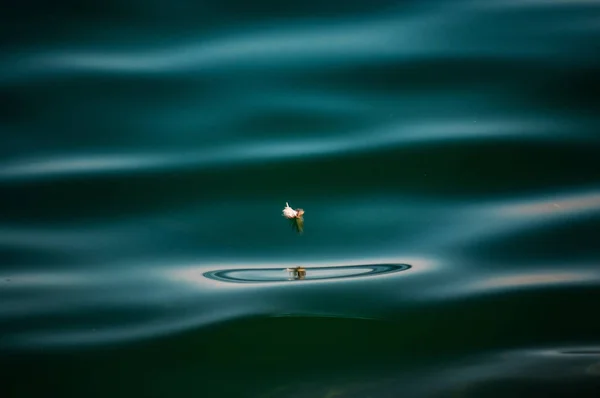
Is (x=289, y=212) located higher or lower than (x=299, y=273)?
higher

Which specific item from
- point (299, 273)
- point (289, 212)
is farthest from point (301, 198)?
point (299, 273)

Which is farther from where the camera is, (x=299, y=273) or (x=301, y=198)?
(x=301, y=198)

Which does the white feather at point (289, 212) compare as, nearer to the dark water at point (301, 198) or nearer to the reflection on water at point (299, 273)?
the dark water at point (301, 198)

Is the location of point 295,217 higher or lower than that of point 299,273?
higher

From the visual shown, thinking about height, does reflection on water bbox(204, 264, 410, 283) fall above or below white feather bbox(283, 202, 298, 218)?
below

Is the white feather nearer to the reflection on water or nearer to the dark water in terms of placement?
the dark water

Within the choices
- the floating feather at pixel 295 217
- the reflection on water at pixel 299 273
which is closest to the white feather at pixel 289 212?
the floating feather at pixel 295 217

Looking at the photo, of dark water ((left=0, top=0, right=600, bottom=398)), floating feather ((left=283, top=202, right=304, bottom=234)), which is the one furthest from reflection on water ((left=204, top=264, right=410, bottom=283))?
floating feather ((left=283, top=202, right=304, bottom=234))

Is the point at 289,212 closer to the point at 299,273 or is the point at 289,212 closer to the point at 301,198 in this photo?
the point at 301,198
